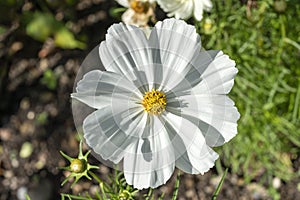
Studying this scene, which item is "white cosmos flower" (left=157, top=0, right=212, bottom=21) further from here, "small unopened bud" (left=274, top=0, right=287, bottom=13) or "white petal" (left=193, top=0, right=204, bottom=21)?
"small unopened bud" (left=274, top=0, right=287, bottom=13)

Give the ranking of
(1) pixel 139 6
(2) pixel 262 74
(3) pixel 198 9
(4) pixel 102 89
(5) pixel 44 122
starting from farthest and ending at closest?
(5) pixel 44 122, (2) pixel 262 74, (1) pixel 139 6, (3) pixel 198 9, (4) pixel 102 89

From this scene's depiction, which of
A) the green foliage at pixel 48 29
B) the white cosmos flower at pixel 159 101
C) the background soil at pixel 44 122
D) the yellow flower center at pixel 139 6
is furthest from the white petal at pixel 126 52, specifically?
the green foliage at pixel 48 29

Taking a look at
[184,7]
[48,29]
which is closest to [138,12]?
[184,7]

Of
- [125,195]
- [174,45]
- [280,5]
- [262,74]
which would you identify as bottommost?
[262,74]

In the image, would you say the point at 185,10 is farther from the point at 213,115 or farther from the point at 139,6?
the point at 213,115

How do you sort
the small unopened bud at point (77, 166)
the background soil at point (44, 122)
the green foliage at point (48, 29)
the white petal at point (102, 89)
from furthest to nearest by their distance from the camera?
the green foliage at point (48, 29) < the background soil at point (44, 122) < the small unopened bud at point (77, 166) < the white petal at point (102, 89)

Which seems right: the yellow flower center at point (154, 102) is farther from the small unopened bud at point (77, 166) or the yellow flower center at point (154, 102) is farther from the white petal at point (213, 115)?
the small unopened bud at point (77, 166)

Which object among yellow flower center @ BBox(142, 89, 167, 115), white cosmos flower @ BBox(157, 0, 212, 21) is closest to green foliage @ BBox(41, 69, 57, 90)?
white cosmos flower @ BBox(157, 0, 212, 21)
